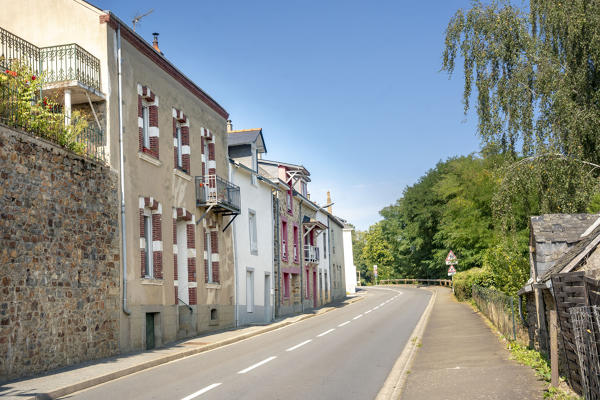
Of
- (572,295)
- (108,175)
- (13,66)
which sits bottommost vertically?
(572,295)

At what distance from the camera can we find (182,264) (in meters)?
21.9

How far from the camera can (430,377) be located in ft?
34.1

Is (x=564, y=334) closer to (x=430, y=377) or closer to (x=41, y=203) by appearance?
(x=430, y=377)

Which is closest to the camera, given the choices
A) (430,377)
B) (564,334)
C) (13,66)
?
(564,334)

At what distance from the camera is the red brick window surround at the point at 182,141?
22500 millimetres

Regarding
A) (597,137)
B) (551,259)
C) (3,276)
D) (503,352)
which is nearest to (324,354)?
(503,352)

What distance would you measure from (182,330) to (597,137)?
1413cm

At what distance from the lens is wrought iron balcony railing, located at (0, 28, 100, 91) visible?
1628cm

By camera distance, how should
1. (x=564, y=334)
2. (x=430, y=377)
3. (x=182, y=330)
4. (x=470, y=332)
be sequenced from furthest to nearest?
(x=182, y=330) → (x=470, y=332) → (x=430, y=377) → (x=564, y=334)

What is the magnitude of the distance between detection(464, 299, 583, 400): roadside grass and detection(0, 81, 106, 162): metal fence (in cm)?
1099

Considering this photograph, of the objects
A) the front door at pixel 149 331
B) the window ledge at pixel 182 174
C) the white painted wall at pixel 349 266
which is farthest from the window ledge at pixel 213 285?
the white painted wall at pixel 349 266

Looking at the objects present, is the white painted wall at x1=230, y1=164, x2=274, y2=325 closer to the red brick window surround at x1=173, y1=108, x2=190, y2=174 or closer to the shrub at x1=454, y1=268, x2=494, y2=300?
the red brick window surround at x1=173, y1=108, x2=190, y2=174

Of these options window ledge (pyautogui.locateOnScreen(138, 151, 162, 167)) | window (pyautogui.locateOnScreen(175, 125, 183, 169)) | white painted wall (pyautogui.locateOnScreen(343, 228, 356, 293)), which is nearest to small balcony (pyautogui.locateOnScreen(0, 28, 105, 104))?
window ledge (pyautogui.locateOnScreen(138, 151, 162, 167))

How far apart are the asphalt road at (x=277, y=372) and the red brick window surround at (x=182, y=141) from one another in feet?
23.2
